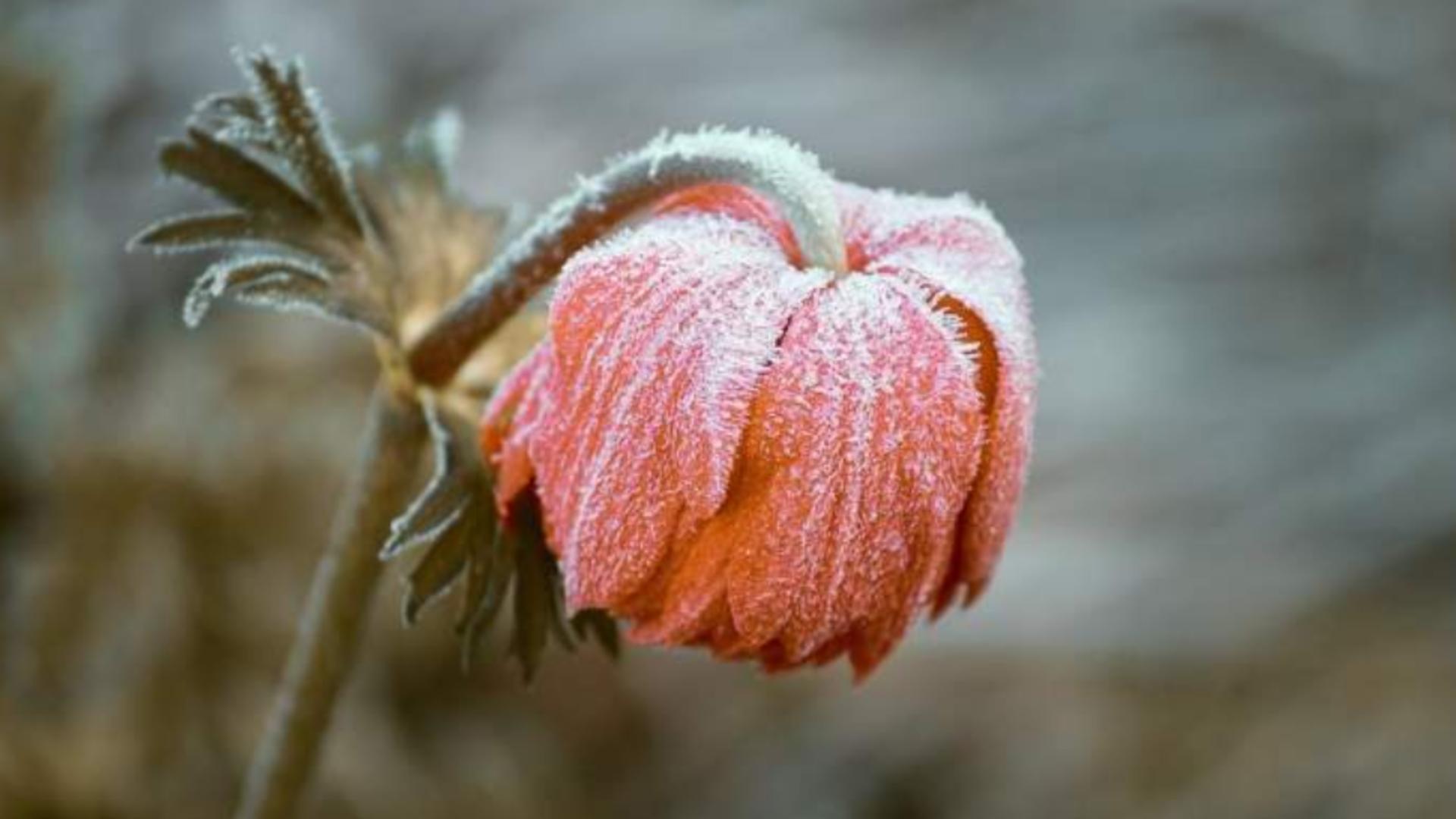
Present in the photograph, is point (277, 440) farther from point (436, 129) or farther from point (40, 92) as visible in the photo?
point (436, 129)

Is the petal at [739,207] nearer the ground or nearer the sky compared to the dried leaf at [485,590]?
nearer the sky

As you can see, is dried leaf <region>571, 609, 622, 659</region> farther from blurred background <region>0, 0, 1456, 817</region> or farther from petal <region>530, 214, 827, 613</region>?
blurred background <region>0, 0, 1456, 817</region>

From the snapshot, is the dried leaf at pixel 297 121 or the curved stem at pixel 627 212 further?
the dried leaf at pixel 297 121

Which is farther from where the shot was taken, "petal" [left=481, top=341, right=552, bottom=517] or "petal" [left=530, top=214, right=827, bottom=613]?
"petal" [left=481, top=341, right=552, bottom=517]

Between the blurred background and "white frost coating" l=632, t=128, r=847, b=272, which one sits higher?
"white frost coating" l=632, t=128, r=847, b=272

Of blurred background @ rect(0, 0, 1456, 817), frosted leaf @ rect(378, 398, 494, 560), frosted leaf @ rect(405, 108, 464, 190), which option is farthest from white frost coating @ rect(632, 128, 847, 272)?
blurred background @ rect(0, 0, 1456, 817)

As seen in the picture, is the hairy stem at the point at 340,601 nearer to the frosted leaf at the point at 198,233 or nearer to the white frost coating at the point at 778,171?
the frosted leaf at the point at 198,233

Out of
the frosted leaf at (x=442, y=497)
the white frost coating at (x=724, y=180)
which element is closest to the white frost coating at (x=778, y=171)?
the white frost coating at (x=724, y=180)

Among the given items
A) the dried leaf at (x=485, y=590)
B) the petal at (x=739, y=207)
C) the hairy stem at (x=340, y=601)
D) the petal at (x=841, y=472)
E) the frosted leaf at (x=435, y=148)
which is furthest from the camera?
the frosted leaf at (x=435, y=148)
